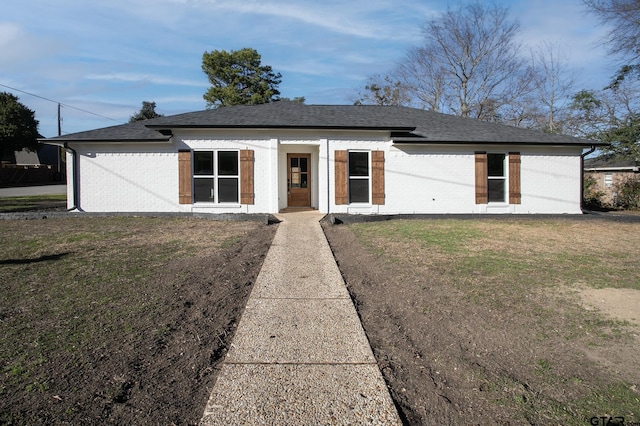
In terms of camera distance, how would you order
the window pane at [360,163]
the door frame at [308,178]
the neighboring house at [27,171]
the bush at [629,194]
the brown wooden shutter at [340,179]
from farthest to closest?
the neighboring house at [27,171], the bush at [629,194], the door frame at [308,178], the window pane at [360,163], the brown wooden shutter at [340,179]

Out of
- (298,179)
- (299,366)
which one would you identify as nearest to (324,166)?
(298,179)

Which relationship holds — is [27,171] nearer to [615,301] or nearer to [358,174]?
[358,174]

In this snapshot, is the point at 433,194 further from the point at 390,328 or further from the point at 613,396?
the point at 613,396

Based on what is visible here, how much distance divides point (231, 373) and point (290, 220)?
9474 mm

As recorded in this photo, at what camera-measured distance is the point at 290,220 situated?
12.8 metres

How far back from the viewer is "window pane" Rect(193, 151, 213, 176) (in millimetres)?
14062

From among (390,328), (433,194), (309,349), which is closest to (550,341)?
(390,328)

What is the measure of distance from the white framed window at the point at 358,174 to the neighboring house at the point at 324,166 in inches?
1.3

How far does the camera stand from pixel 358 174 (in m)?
14.4

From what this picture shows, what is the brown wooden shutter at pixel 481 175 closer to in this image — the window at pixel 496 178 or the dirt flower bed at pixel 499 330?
the window at pixel 496 178

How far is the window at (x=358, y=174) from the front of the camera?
14359 mm

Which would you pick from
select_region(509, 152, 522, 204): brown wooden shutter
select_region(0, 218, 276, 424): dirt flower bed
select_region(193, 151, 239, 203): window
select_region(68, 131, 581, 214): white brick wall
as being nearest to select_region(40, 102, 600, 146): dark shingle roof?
select_region(68, 131, 581, 214): white brick wall

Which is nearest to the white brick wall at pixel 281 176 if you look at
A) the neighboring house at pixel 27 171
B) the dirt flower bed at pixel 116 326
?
the dirt flower bed at pixel 116 326

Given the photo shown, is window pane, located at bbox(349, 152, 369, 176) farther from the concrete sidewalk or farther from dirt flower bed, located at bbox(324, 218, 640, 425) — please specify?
the concrete sidewalk
